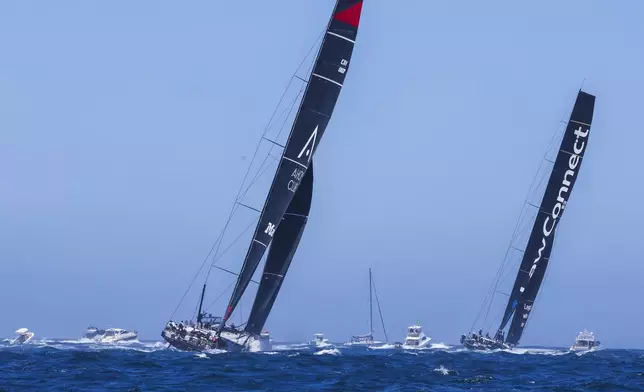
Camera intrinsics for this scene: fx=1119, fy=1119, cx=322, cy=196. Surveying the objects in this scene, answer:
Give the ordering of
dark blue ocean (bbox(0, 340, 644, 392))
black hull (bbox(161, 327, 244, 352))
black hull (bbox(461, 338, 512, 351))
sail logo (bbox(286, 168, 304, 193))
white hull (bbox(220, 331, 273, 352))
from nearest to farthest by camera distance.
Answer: dark blue ocean (bbox(0, 340, 644, 392))
black hull (bbox(161, 327, 244, 352))
sail logo (bbox(286, 168, 304, 193))
white hull (bbox(220, 331, 273, 352))
black hull (bbox(461, 338, 512, 351))

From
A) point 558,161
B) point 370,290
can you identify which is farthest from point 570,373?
point 370,290

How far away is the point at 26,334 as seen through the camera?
9831 centimetres

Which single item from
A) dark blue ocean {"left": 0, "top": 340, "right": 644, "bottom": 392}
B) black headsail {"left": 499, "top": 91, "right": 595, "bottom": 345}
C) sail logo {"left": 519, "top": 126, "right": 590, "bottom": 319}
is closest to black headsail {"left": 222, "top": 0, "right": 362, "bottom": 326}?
dark blue ocean {"left": 0, "top": 340, "right": 644, "bottom": 392}

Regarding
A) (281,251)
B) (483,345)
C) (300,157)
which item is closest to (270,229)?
(281,251)

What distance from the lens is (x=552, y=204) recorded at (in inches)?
3246

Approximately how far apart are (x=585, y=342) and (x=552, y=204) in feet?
75.9

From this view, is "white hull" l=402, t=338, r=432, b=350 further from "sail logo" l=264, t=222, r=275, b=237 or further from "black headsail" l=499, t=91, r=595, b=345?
"sail logo" l=264, t=222, r=275, b=237

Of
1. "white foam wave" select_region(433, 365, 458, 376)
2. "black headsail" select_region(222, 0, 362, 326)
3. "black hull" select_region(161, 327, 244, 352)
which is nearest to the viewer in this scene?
"white foam wave" select_region(433, 365, 458, 376)

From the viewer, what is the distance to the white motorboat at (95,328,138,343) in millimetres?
108562

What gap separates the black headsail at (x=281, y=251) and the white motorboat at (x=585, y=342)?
4690 cm

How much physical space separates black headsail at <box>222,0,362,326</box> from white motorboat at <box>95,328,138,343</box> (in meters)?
54.3

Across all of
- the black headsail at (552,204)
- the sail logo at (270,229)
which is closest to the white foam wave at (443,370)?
the sail logo at (270,229)

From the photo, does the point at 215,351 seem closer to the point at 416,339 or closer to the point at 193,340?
the point at 193,340

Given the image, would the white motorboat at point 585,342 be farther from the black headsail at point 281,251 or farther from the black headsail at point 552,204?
the black headsail at point 281,251
